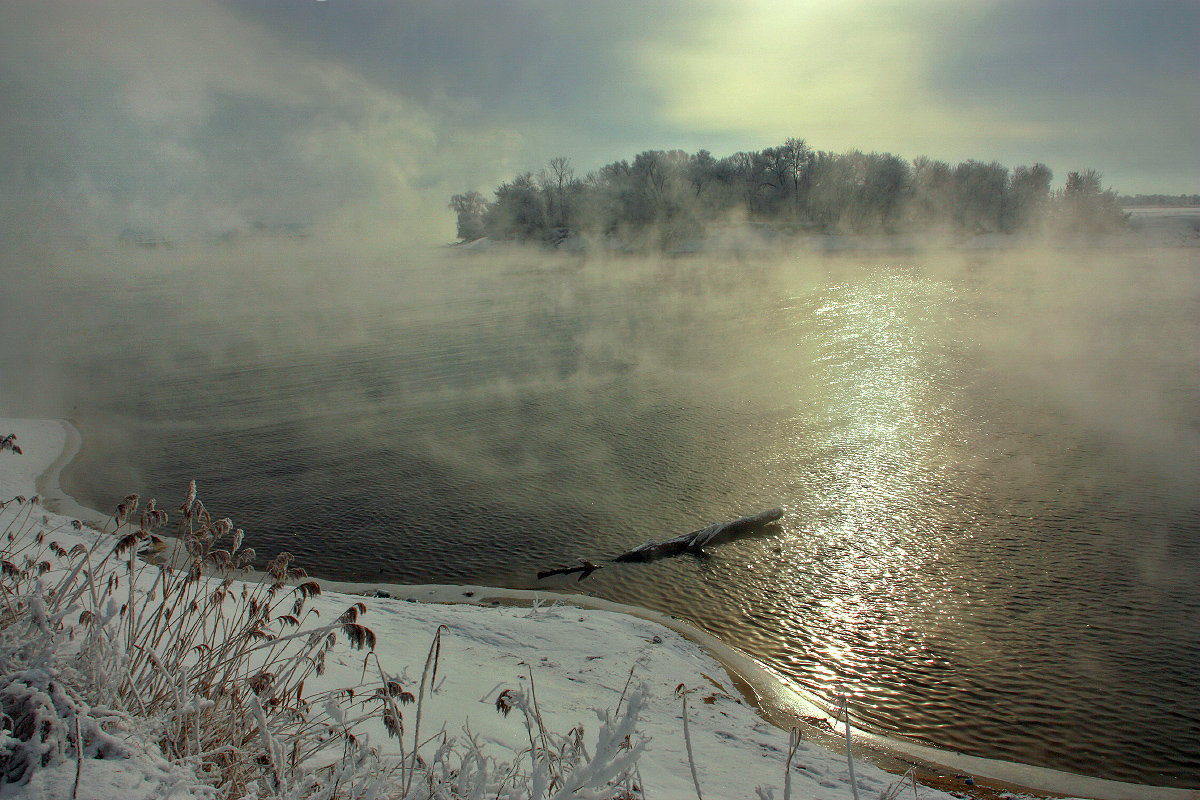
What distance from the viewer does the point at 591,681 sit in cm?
600

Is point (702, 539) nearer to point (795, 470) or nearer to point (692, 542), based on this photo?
point (692, 542)

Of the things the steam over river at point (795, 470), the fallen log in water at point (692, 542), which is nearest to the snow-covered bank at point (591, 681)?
the steam over river at point (795, 470)

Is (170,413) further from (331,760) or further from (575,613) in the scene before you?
(331,760)

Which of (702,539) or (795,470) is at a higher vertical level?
(795,470)

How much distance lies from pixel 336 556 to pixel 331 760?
24.7ft

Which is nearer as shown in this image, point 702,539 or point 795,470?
point 702,539

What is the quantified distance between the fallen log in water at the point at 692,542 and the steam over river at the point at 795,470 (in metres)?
0.23

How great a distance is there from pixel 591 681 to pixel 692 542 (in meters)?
4.02

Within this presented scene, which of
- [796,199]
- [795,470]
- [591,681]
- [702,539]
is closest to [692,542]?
[702,539]

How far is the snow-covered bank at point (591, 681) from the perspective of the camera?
4.41 meters

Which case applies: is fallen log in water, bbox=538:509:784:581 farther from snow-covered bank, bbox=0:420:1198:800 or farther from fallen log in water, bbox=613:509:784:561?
snow-covered bank, bbox=0:420:1198:800

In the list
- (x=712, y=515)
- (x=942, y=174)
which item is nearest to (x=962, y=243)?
(x=942, y=174)

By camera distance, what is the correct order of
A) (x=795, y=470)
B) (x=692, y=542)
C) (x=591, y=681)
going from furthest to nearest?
(x=795, y=470), (x=692, y=542), (x=591, y=681)

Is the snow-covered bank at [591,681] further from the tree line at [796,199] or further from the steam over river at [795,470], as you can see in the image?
the tree line at [796,199]
